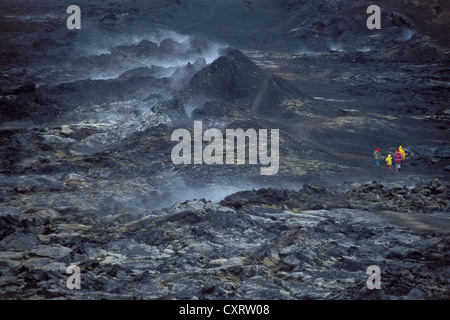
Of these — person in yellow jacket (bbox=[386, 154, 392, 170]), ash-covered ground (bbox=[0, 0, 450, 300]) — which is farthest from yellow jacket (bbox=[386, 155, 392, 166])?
ash-covered ground (bbox=[0, 0, 450, 300])

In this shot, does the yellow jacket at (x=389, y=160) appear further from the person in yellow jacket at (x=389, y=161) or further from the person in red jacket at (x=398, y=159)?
the person in red jacket at (x=398, y=159)

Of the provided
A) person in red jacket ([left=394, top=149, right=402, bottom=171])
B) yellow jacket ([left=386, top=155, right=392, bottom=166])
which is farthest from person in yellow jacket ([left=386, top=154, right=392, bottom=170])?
person in red jacket ([left=394, top=149, right=402, bottom=171])

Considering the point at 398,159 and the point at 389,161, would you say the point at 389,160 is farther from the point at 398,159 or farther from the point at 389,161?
the point at 398,159

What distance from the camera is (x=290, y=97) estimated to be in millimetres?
18438

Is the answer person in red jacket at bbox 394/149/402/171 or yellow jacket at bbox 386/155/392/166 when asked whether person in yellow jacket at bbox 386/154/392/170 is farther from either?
person in red jacket at bbox 394/149/402/171

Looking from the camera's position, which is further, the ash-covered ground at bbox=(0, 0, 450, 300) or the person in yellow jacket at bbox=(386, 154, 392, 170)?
the person in yellow jacket at bbox=(386, 154, 392, 170)

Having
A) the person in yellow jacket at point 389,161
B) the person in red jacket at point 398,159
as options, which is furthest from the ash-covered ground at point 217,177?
the person in yellow jacket at point 389,161

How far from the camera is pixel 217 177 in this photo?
11.7 meters

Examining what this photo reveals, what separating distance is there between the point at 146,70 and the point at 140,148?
9.94 metres

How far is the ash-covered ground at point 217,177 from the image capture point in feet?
22.3

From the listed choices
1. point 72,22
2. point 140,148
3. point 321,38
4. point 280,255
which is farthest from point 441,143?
point 72,22

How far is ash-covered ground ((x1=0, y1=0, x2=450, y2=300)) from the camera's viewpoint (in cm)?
680

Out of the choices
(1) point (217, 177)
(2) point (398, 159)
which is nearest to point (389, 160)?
(2) point (398, 159)
